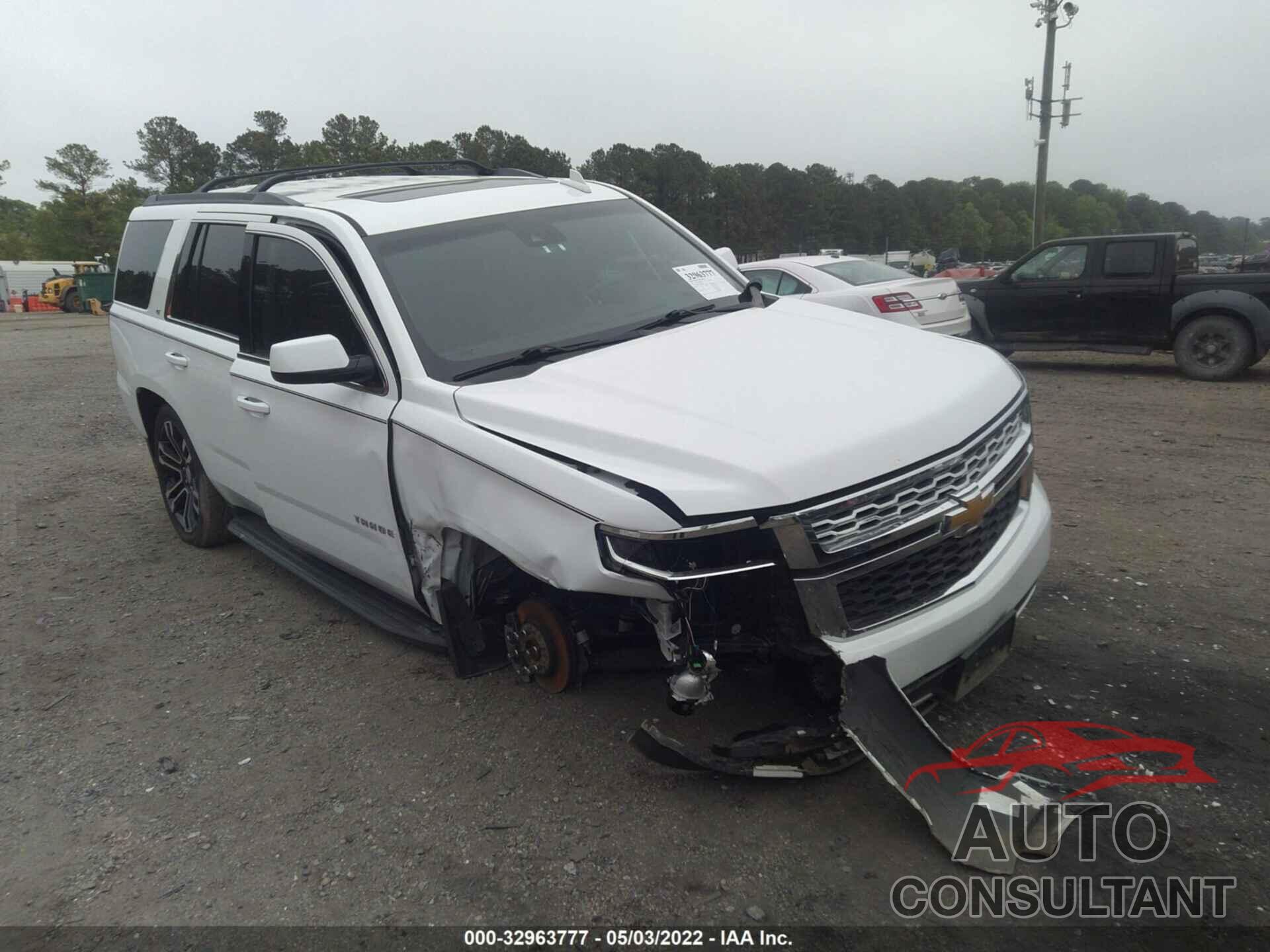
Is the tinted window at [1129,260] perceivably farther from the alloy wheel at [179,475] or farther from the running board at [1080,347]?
the alloy wheel at [179,475]

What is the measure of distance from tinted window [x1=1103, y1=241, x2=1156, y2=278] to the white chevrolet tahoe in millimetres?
8661

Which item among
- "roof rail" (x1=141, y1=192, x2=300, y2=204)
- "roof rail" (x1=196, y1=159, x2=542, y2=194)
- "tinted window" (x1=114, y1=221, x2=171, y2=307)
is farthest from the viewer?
"tinted window" (x1=114, y1=221, x2=171, y2=307)

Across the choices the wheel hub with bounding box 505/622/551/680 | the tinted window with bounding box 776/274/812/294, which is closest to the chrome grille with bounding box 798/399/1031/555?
the wheel hub with bounding box 505/622/551/680

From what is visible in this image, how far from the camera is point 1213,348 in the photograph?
10.8 metres

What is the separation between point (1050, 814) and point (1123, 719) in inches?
32.5

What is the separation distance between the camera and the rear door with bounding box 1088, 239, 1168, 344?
11.0m

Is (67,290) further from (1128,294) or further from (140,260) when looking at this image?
(1128,294)

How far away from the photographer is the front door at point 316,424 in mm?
3496

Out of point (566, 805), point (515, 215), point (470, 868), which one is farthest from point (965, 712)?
point (515, 215)

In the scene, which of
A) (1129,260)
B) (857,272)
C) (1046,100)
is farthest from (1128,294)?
(1046,100)

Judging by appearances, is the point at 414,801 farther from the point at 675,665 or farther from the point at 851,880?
the point at 851,880

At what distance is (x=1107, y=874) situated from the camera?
2.54m

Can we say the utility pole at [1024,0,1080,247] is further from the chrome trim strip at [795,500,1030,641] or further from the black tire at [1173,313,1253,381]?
the chrome trim strip at [795,500,1030,641]

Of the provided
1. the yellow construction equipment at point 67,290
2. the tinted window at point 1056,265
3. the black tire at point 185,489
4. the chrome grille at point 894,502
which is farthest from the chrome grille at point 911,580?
the yellow construction equipment at point 67,290
